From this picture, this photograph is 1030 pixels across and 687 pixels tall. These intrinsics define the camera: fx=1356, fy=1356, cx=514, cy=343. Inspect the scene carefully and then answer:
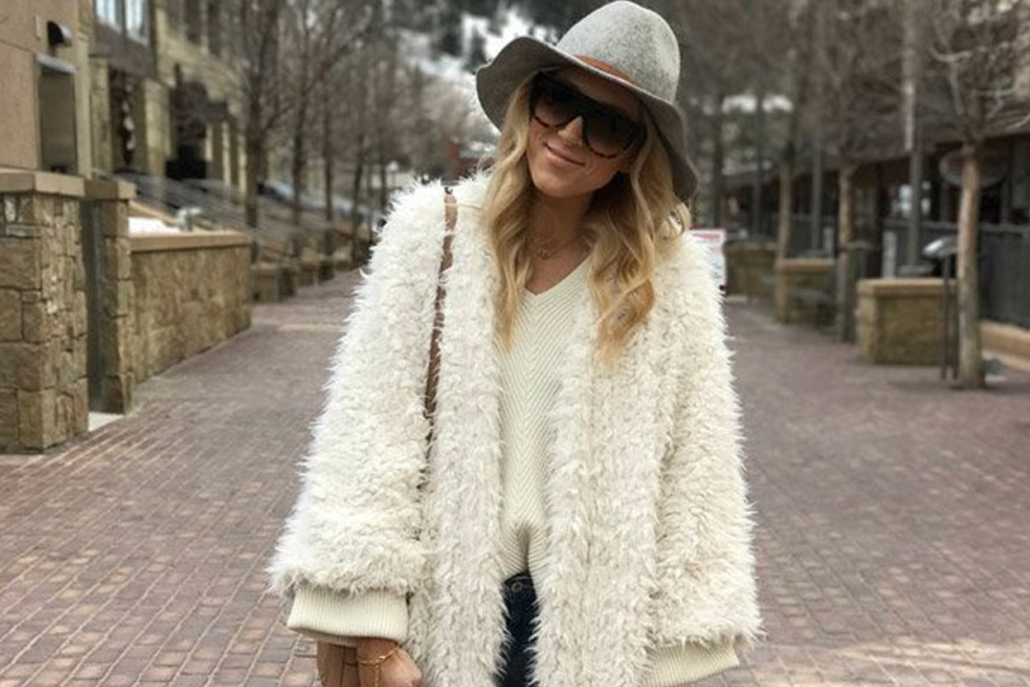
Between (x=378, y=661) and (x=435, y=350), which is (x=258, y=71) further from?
(x=378, y=661)

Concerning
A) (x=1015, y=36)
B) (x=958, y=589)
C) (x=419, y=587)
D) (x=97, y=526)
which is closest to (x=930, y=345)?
(x=1015, y=36)

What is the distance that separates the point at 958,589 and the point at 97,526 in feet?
13.7

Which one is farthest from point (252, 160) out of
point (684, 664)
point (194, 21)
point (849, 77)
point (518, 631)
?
point (684, 664)

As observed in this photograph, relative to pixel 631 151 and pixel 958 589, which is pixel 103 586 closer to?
pixel 958 589

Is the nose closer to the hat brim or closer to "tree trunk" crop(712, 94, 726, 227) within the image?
A: the hat brim

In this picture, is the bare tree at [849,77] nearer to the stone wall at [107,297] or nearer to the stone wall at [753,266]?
the stone wall at [753,266]

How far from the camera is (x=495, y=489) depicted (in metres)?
1.89

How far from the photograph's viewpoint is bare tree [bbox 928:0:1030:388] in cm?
1286

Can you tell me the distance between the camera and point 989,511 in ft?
25.1

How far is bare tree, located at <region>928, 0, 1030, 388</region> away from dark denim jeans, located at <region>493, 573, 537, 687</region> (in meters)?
11.5

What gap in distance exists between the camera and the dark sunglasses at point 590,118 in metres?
1.94

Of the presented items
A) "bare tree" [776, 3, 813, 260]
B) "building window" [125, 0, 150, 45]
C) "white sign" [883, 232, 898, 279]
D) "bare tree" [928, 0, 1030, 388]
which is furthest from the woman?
"building window" [125, 0, 150, 45]

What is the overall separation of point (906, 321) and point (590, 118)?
14795mm

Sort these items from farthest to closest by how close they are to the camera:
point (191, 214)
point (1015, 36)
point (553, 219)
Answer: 1. point (191, 214)
2. point (1015, 36)
3. point (553, 219)
